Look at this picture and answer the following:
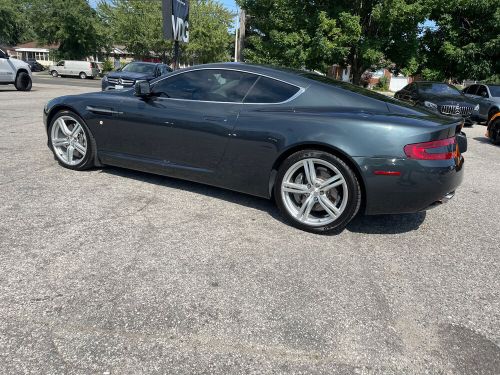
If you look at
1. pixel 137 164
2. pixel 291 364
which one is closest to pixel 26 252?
pixel 137 164

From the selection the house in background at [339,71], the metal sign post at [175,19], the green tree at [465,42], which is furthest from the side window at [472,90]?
the metal sign post at [175,19]

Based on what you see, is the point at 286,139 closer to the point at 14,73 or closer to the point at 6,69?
the point at 6,69

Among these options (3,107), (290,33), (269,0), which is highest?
(269,0)

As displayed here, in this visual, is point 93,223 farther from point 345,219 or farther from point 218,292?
point 345,219

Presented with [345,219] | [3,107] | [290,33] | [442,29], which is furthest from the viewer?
[442,29]

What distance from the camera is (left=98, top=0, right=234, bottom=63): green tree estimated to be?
45438 millimetres

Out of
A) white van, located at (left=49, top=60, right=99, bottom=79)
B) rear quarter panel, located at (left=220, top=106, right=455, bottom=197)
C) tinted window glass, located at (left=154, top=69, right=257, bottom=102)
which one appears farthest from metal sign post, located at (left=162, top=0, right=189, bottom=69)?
white van, located at (left=49, top=60, right=99, bottom=79)

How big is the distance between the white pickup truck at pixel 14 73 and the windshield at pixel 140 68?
4.03 meters

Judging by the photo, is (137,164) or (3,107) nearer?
(137,164)

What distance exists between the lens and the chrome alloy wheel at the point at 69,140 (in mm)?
4645

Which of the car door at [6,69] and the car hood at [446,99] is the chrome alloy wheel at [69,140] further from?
the car door at [6,69]

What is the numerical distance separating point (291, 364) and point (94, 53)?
180 feet

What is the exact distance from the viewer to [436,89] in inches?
534

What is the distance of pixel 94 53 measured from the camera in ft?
165
